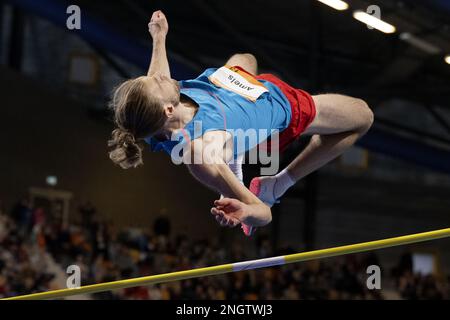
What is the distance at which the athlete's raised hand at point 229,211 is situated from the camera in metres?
3.36

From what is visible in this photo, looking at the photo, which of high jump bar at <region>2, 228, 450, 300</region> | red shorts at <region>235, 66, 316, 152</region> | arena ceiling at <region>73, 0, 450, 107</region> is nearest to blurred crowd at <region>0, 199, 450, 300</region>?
arena ceiling at <region>73, 0, 450, 107</region>

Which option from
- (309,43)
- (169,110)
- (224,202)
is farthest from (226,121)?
(309,43)

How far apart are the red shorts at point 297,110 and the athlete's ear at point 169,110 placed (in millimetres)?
603

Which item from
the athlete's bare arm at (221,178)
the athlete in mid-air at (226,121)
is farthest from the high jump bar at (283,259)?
the athlete's bare arm at (221,178)

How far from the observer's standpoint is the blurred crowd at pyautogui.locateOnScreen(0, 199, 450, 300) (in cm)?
1030

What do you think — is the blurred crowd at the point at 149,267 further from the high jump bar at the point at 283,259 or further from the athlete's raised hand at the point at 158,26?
the athlete's raised hand at the point at 158,26

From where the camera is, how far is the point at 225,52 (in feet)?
53.7

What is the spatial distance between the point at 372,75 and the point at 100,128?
5.28 meters

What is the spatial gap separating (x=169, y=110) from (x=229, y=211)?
562 millimetres

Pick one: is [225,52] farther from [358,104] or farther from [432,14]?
[358,104]

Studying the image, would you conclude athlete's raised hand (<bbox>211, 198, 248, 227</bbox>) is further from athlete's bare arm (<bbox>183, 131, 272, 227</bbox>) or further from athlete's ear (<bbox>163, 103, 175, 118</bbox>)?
athlete's ear (<bbox>163, 103, 175, 118</bbox>)
